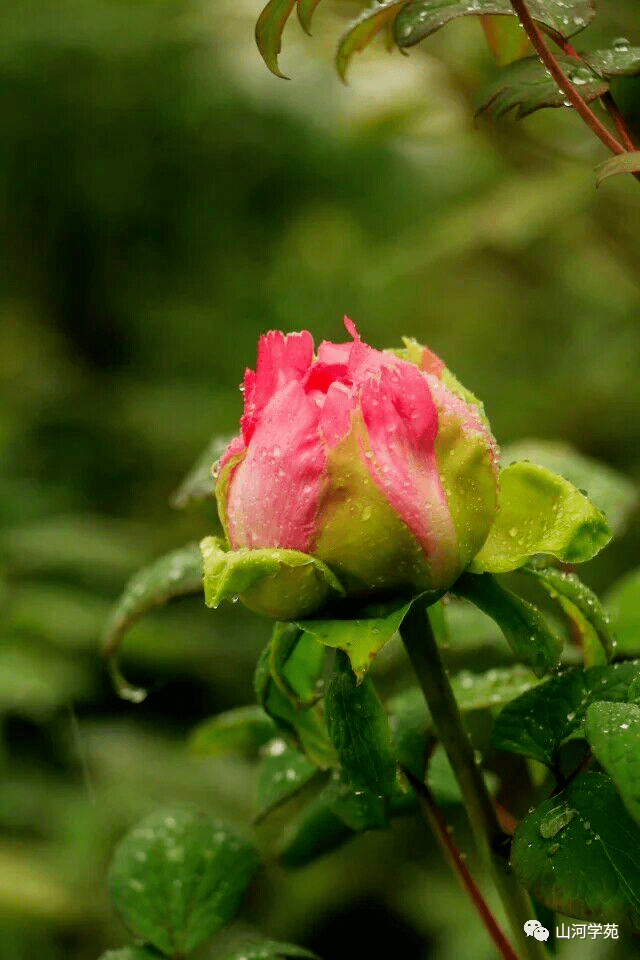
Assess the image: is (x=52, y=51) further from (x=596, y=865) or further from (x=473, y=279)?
(x=596, y=865)

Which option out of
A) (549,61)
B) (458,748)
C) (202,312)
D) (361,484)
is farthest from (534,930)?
(202,312)

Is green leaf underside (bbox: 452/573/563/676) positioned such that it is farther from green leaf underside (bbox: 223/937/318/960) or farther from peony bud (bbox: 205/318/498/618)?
green leaf underside (bbox: 223/937/318/960)

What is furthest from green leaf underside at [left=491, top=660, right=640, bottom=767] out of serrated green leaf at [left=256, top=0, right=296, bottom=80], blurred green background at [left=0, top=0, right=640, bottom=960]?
blurred green background at [left=0, top=0, right=640, bottom=960]

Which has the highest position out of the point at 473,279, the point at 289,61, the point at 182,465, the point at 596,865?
the point at 289,61

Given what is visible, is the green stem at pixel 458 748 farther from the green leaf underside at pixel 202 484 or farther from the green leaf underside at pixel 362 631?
the green leaf underside at pixel 202 484

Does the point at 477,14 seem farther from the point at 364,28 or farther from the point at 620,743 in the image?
the point at 620,743

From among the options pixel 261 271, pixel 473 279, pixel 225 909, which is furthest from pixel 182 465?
pixel 225 909
